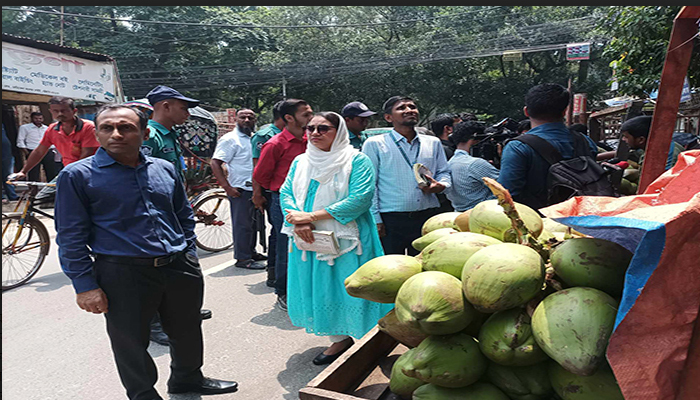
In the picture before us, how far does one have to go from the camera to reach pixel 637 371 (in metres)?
0.85

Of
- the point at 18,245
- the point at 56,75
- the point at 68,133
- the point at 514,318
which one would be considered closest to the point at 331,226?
the point at 514,318

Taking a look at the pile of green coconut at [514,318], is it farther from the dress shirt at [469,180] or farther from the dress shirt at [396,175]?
the dress shirt at [469,180]

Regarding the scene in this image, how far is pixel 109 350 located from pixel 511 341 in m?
3.36

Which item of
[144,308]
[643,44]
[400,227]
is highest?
[643,44]

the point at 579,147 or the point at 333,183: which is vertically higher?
the point at 579,147

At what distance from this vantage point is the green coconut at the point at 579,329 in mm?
881

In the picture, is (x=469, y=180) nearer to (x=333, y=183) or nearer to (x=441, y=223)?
(x=333, y=183)

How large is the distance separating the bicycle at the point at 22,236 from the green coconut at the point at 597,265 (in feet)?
16.6

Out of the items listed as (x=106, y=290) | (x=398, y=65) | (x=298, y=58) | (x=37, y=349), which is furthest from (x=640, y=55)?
(x=298, y=58)

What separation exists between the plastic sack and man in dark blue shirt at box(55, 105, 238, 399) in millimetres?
2153

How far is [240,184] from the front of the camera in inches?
218

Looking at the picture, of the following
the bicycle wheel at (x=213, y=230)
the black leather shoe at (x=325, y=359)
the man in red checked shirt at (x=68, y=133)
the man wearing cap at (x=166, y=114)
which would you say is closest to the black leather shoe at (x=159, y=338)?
the black leather shoe at (x=325, y=359)

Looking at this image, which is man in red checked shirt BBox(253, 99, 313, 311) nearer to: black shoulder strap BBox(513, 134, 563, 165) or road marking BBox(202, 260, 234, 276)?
road marking BBox(202, 260, 234, 276)

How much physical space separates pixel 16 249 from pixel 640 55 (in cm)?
759
